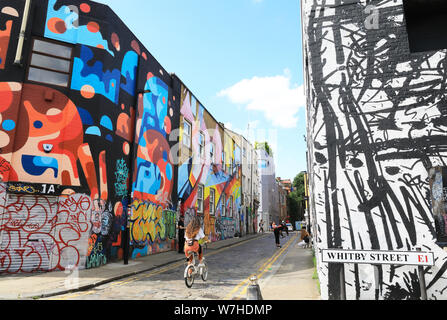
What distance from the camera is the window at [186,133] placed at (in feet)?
60.1

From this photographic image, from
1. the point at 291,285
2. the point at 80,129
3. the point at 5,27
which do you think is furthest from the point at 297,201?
the point at 5,27

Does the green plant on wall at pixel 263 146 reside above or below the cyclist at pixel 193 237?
above

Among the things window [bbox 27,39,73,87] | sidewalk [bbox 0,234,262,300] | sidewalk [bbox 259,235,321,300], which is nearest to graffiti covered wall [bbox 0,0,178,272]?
window [bbox 27,39,73,87]

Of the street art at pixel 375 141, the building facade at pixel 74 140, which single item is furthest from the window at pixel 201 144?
the street art at pixel 375 141

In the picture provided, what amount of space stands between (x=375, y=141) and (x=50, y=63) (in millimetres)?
10810

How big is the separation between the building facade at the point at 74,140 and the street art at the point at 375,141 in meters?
7.92

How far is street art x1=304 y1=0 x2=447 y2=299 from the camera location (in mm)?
5301

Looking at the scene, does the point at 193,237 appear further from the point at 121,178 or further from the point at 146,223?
the point at 146,223

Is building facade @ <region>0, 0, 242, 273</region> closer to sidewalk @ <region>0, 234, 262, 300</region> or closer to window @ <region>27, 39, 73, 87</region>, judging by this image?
window @ <region>27, 39, 73, 87</region>

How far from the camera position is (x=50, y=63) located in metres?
10.5

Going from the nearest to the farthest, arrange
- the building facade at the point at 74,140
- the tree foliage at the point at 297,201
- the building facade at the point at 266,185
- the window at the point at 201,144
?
the building facade at the point at 74,140
the window at the point at 201,144
the building facade at the point at 266,185
the tree foliage at the point at 297,201

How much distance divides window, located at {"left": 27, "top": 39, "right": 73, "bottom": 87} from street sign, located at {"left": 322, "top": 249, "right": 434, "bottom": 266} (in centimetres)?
1058

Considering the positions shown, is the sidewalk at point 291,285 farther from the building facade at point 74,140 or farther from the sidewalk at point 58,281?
the building facade at point 74,140
